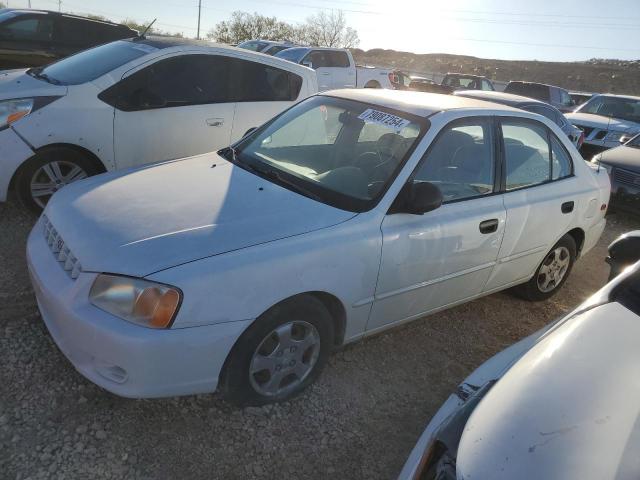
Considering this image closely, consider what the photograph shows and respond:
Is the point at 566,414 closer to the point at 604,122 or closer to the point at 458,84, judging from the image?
the point at 604,122

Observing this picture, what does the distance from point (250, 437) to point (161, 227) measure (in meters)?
1.11

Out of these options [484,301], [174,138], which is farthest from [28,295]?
[484,301]

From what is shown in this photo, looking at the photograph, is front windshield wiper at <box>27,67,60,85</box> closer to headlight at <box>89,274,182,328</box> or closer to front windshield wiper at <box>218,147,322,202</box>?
front windshield wiper at <box>218,147,322,202</box>

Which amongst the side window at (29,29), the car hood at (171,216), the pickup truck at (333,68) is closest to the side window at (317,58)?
the pickup truck at (333,68)

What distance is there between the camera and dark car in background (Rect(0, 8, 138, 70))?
8.70 m

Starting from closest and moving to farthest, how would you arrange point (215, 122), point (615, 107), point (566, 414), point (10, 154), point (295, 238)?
point (566, 414) → point (295, 238) → point (10, 154) → point (215, 122) → point (615, 107)

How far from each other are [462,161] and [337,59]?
12762mm

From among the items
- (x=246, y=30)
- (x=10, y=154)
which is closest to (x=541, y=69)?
(x=246, y=30)

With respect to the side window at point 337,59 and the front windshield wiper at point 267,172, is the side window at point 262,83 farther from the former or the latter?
the side window at point 337,59

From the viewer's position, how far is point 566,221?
410 centimetres

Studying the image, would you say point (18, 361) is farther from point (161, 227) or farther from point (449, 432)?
point (449, 432)

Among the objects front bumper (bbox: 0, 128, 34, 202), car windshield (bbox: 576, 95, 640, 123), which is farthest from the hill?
front bumper (bbox: 0, 128, 34, 202)

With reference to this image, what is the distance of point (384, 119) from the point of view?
3320mm

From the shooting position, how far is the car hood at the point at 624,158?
7531 mm
